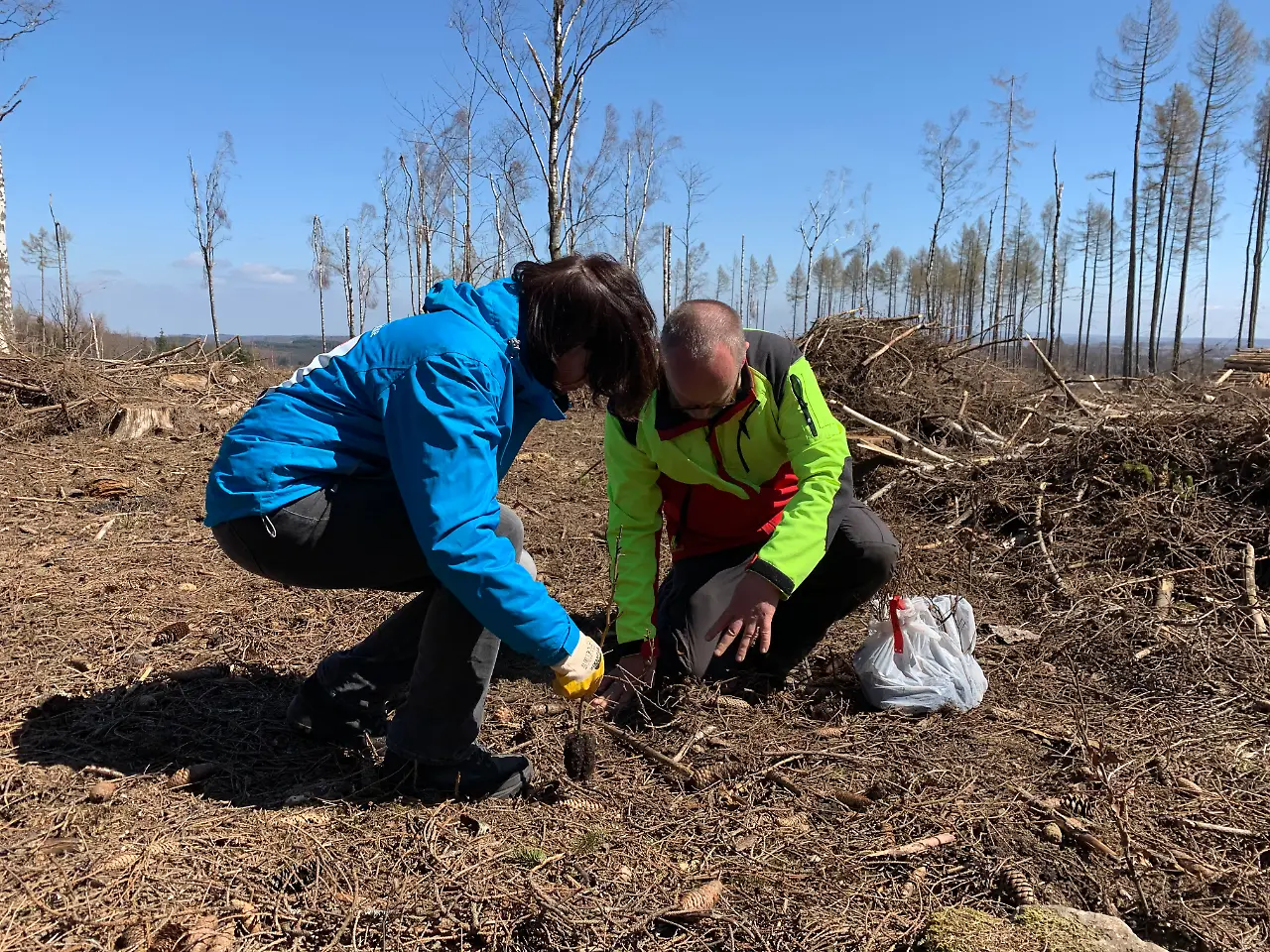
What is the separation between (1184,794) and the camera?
202 cm

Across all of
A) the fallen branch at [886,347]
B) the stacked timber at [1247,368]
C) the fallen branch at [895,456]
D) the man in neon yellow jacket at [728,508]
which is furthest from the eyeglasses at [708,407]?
the stacked timber at [1247,368]

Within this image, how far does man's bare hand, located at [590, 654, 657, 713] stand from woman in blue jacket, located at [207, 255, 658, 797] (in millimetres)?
450

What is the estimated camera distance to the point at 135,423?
626 cm

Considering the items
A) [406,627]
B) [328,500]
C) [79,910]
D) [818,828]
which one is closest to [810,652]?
[818,828]

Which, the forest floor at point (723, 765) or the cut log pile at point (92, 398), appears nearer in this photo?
the forest floor at point (723, 765)

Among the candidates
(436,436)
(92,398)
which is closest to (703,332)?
(436,436)

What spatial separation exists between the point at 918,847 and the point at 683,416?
143 cm

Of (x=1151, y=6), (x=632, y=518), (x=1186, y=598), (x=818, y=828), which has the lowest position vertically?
(x=818, y=828)

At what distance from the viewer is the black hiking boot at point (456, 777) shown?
1.96 m

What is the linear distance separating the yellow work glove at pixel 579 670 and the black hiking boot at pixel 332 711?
0.72m

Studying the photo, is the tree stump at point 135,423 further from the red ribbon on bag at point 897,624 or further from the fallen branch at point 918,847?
the fallen branch at point 918,847

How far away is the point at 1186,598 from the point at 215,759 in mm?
3636

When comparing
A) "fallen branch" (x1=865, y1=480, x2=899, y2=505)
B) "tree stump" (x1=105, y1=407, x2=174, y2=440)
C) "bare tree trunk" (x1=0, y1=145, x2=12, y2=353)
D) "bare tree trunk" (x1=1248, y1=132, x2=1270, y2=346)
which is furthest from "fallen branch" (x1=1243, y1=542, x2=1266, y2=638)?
"bare tree trunk" (x1=1248, y1=132, x2=1270, y2=346)

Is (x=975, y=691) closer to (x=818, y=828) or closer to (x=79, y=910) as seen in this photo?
(x=818, y=828)
